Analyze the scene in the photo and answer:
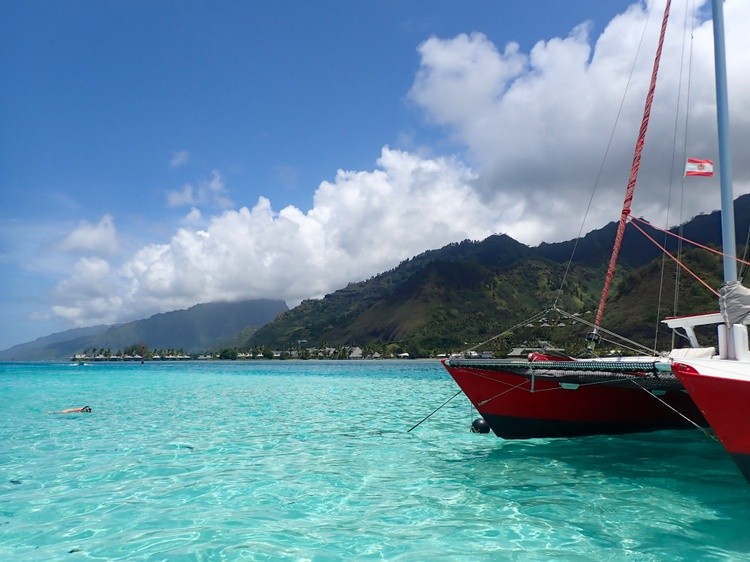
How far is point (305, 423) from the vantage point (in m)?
18.9

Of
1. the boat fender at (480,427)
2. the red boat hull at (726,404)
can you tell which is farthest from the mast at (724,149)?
the boat fender at (480,427)

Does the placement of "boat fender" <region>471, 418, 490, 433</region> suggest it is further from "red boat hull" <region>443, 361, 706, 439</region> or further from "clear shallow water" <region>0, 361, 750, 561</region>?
"red boat hull" <region>443, 361, 706, 439</region>

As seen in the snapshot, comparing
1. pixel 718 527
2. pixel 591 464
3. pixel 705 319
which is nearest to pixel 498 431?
pixel 591 464

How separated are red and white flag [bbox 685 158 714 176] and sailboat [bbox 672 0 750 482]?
211cm

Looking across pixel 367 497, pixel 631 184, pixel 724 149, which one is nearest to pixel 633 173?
pixel 631 184

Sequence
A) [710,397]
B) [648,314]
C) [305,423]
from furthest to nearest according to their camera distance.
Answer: [648,314]
[305,423]
[710,397]

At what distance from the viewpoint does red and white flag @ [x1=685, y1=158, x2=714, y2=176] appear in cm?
1347

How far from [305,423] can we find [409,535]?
12.4 metres

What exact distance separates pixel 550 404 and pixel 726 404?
639cm

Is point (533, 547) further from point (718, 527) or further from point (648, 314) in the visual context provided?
point (648, 314)

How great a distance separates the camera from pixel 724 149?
37.2 feet

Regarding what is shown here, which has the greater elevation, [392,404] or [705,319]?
[705,319]

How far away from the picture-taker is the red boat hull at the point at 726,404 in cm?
722

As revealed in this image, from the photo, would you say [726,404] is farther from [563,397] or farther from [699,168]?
[699,168]
